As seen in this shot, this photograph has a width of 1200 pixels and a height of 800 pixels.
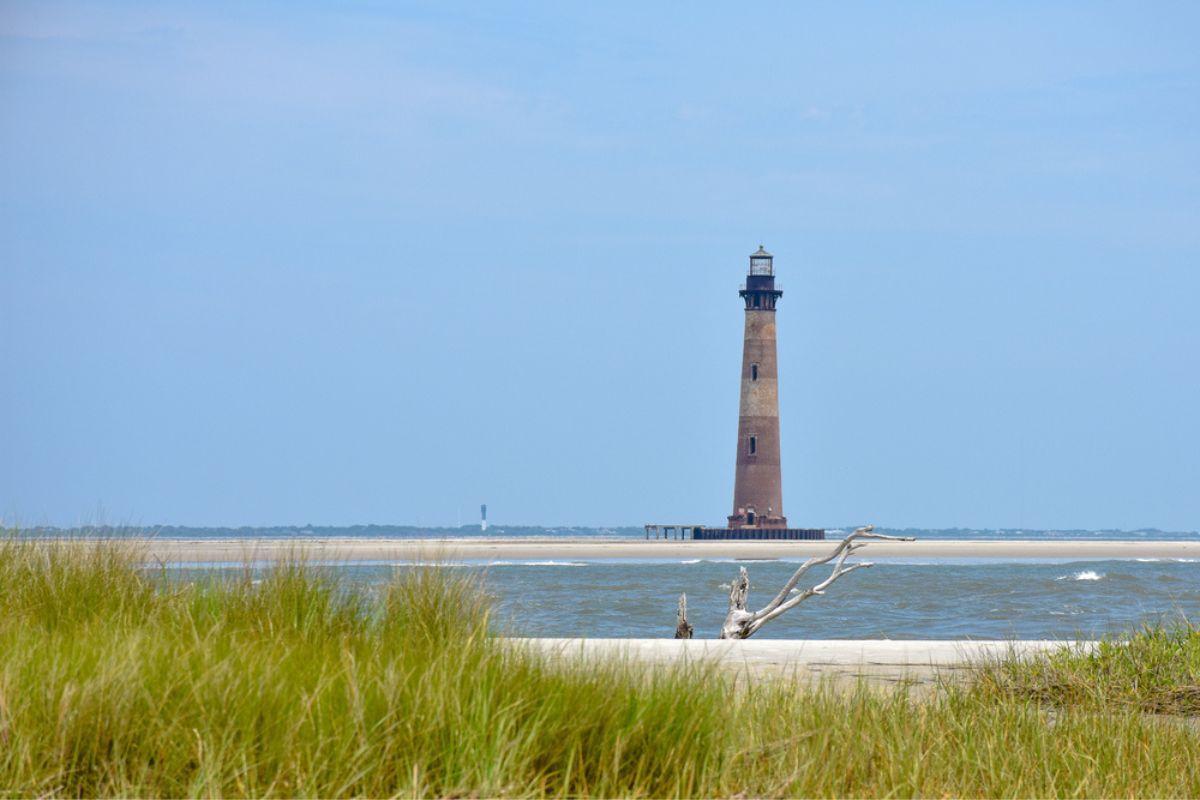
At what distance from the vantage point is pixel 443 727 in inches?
173

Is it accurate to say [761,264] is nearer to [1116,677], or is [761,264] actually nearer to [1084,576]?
[1084,576]

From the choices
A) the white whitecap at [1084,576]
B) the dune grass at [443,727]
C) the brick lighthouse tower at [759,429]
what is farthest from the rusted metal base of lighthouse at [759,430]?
the dune grass at [443,727]

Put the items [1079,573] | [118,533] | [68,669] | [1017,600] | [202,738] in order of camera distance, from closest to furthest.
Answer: [202,738], [68,669], [118,533], [1017,600], [1079,573]

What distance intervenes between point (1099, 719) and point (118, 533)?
5.53 meters

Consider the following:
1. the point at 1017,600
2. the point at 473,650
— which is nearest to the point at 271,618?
the point at 473,650

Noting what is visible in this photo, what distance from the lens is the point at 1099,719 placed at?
6262mm

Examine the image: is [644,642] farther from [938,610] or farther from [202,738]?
[938,610]

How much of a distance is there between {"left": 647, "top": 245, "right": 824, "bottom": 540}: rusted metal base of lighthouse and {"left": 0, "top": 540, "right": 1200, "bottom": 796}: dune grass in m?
44.5

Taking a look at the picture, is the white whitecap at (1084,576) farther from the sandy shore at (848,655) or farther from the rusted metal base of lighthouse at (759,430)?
the sandy shore at (848,655)

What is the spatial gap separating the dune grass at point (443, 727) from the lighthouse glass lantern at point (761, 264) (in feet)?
157

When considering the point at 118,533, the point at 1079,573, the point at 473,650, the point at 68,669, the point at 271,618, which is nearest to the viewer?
the point at 68,669

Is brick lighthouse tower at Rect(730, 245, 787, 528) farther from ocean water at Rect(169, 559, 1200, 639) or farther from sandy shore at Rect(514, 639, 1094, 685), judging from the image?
sandy shore at Rect(514, 639, 1094, 685)

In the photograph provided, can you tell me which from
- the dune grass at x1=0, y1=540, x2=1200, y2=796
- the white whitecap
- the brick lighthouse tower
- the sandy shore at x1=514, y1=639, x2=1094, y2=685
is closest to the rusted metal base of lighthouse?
the brick lighthouse tower

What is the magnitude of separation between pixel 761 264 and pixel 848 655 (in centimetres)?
4531
